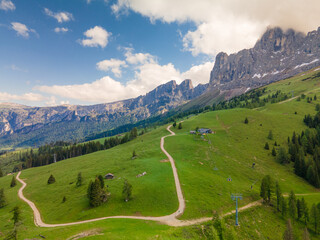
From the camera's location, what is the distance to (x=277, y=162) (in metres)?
93.2

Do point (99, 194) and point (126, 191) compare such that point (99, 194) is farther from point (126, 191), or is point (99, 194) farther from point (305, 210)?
point (305, 210)

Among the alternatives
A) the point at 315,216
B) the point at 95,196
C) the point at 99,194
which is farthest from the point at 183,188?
the point at 315,216

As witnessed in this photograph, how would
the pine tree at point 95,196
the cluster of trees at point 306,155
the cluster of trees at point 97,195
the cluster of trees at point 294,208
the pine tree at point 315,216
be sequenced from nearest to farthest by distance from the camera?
the pine tree at point 315,216
the cluster of trees at point 294,208
the pine tree at point 95,196
the cluster of trees at point 97,195
the cluster of trees at point 306,155

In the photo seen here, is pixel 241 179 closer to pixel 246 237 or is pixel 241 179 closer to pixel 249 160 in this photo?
pixel 249 160

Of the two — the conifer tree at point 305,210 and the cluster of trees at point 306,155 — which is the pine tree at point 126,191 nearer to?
the conifer tree at point 305,210

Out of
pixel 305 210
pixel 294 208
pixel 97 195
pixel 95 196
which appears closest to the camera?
pixel 294 208

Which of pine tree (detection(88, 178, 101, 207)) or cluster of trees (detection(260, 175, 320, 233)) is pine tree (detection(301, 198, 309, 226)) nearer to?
cluster of trees (detection(260, 175, 320, 233))

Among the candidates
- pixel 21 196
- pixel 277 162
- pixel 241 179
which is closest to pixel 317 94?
pixel 277 162

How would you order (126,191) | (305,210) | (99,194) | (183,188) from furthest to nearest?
1. (183,188)
2. (99,194)
3. (126,191)
4. (305,210)

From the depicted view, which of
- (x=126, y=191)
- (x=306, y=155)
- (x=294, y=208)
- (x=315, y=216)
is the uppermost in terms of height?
(x=126, y=191)

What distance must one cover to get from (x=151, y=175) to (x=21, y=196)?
198ft

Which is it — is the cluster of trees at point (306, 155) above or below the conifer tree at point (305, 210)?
above

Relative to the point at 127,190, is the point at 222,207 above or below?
below

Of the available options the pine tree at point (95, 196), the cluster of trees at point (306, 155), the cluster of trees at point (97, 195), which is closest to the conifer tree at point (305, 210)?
the cluster of trees at point (306, 155)
